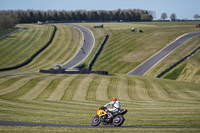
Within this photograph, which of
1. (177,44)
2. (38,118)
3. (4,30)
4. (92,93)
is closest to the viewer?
(38,118)

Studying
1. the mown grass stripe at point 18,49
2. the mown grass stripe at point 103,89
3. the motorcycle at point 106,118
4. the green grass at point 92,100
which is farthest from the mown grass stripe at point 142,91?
the mown grass stripe at point 18,49

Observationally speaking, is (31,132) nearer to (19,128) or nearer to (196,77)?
(19,128)

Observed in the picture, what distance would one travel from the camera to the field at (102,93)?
964 inches

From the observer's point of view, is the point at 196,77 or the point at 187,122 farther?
the point at 196,77

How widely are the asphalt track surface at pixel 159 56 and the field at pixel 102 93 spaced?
258cm

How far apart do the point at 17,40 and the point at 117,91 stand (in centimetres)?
9203

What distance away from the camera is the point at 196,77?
6825 centimetres

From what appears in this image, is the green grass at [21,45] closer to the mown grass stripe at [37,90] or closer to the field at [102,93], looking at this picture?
the field at [102,93]

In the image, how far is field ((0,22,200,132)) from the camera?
24484mm

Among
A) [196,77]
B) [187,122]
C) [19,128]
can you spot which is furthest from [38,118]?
[196,77]

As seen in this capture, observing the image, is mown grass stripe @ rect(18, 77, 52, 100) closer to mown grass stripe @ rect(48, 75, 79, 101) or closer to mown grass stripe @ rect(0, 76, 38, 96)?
mown grass stripe @ rect(48, 75, 79, 101)

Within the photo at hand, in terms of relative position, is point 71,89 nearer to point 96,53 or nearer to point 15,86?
point 15,86

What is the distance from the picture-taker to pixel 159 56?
9075cm

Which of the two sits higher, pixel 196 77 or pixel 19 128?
pixel 19 128
